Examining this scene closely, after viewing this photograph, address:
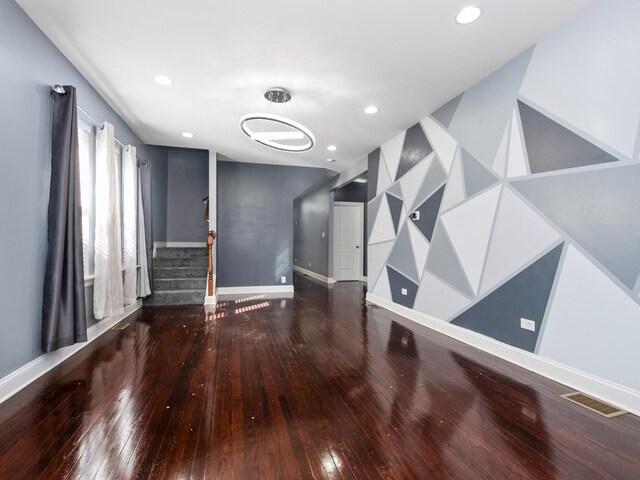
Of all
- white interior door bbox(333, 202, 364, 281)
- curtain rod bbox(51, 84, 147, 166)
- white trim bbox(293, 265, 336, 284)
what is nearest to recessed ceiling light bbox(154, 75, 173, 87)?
curtain rod bbox(51, 84, 147, 166)

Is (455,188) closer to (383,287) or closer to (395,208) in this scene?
(395,208)

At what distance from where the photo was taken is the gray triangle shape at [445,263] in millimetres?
3535

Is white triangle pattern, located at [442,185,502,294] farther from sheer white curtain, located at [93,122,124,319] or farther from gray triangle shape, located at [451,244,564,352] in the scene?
sheer white curtain, located at [93,122,124,319]

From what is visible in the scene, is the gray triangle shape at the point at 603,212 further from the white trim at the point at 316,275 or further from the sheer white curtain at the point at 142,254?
the white trim at the point at 316,275

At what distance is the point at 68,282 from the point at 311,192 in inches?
289

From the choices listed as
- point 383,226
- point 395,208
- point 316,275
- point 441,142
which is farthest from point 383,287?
point 316,275

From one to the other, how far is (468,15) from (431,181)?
203 centimetres

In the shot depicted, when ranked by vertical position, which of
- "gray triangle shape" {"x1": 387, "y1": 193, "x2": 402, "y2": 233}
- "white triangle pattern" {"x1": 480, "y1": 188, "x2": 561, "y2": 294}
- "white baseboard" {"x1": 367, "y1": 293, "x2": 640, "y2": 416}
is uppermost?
"gray triangle shape" {"x1": 387, "y1": 193, "x2": 402, "y2": 233}

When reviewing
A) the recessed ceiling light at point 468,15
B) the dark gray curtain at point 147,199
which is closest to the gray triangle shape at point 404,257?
the recessed ceiling light at point 468,15

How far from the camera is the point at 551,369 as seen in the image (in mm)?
2527

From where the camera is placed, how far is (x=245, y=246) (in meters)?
6.71

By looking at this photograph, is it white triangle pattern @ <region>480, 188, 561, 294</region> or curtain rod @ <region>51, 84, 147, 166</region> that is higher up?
curtain rod @ <region>51, 84, 147, 166</region>

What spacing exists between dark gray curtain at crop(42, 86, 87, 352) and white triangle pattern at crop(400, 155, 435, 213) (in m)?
3.95

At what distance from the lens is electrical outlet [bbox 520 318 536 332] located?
2711mm
